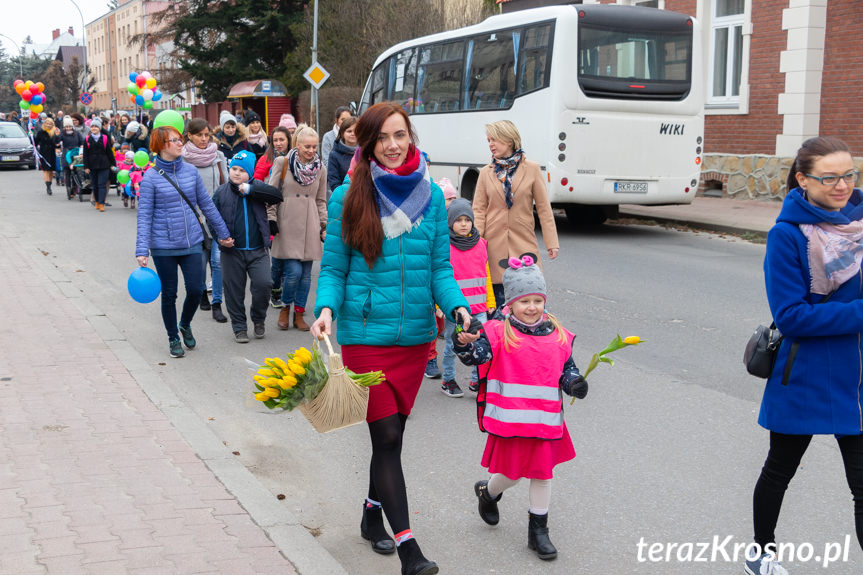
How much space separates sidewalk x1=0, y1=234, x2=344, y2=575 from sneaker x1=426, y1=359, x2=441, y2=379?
6.37 ft

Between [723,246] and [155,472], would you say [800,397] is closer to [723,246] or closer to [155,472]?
[155,472]

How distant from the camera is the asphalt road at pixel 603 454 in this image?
4086 millimetres

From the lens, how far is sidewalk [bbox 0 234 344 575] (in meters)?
3.71

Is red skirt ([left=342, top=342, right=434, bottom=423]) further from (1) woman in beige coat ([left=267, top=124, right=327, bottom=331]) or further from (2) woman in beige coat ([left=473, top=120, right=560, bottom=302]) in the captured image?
(1) woman in beige coat ([left=267, top=124, right=327, bottom=331])

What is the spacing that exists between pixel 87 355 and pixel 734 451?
15.6 feet

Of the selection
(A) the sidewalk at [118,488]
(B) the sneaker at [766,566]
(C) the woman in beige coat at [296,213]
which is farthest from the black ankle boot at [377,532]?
(C) the woman in beige coat at [296,213]

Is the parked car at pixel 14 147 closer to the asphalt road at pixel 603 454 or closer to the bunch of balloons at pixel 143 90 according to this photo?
the bunch of balloons at pixel 143 90

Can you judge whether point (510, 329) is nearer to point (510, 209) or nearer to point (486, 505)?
point (486, 505)

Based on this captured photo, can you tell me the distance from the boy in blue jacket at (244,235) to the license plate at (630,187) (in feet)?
25.0

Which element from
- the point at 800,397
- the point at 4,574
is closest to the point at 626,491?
the point at 800,397

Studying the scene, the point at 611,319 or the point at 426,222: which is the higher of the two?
the point at 426,222

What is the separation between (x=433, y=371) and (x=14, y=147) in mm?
33006

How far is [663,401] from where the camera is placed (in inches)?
245

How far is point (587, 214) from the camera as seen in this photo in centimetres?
1680
